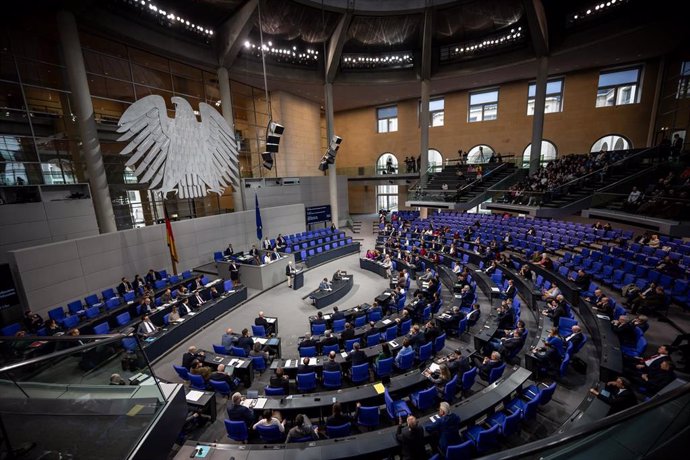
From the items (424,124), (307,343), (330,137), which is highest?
(424,124)

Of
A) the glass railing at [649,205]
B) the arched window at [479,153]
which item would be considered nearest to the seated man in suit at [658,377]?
the glass railing at [649,205]

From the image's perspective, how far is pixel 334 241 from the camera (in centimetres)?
1836

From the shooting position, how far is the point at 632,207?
1166 cm

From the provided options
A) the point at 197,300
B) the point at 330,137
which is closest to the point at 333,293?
the point at 197,300

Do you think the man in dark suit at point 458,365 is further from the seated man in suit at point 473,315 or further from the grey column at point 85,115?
the grey column at point 85,115

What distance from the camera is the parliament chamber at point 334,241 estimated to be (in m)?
4.29

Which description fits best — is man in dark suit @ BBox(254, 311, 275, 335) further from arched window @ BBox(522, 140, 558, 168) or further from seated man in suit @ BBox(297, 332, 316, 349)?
arched window @ BBox(522, 140, 558, 168)

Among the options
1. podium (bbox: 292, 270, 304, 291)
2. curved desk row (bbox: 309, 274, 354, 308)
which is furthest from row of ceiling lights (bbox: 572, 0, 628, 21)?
podium (bbox: 292, 270, 304, 291)

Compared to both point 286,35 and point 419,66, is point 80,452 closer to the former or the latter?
point 286,35

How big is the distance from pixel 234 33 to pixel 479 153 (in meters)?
20.6

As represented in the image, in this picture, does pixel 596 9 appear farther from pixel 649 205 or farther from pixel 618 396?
pixel 618 396

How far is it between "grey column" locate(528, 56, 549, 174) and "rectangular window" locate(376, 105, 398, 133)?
12.0m

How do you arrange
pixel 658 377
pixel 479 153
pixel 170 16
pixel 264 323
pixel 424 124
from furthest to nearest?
pixel 479 153
pixel 424 124
pixel 170 16
pixel 264 323
pixel 658 377

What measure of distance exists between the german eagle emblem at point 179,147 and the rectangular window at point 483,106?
19.9 m
